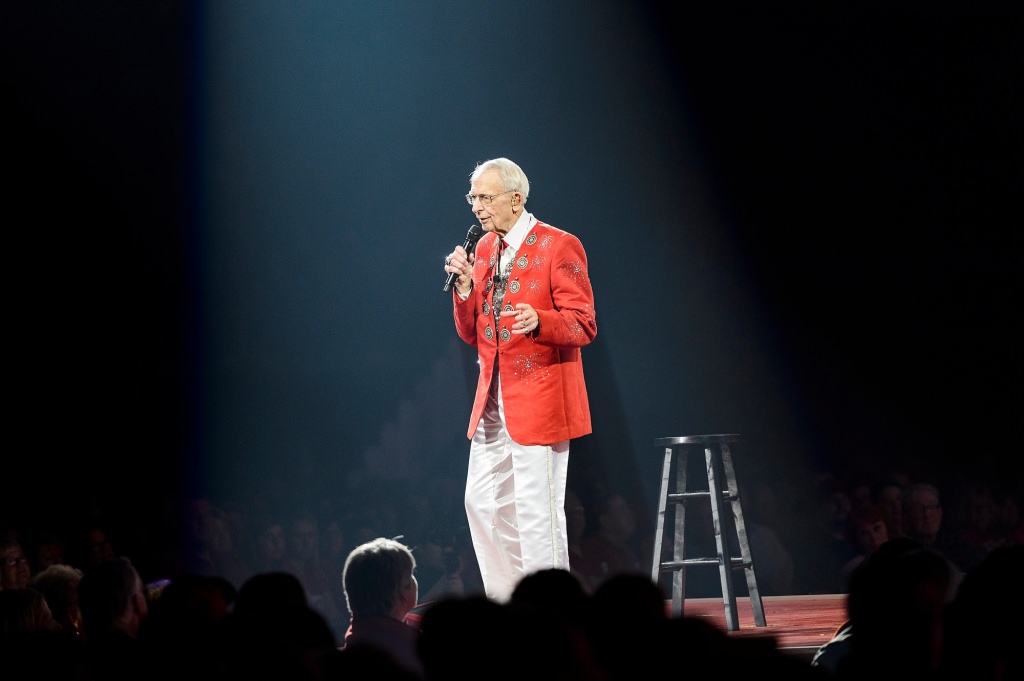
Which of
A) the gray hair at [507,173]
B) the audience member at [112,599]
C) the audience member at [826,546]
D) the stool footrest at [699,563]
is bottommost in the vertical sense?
the audience member at [826,546]

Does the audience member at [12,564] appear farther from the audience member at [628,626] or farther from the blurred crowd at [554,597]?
the audience member at [628,626]

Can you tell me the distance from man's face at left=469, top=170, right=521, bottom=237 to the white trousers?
0.50m

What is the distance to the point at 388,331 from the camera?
6371mm

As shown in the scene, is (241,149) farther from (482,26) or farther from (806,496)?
(806,496)

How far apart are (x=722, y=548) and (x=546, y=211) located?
248cm

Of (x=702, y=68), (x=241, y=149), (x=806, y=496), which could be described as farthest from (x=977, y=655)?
(x=241, y=149)

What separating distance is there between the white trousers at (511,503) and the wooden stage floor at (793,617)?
1.68 feet

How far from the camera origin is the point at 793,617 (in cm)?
422

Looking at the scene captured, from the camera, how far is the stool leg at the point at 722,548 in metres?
3.97

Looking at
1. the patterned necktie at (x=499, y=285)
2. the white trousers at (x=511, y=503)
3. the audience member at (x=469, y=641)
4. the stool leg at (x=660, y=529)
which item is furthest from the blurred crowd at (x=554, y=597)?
the stool leg at (x=660, y=529)

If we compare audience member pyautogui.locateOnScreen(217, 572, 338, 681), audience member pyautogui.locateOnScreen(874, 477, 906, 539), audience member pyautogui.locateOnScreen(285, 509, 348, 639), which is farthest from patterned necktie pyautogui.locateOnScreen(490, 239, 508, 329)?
audience member pyautogui.locateOnScreen(874, 477, 906, 539)

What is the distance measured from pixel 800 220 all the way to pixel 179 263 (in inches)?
121

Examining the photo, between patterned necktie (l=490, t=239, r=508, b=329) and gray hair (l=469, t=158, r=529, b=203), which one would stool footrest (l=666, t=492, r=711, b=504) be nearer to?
patterned necktie (l=490, t=239, r=508, b=329)

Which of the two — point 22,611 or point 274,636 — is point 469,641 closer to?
point 274,636
